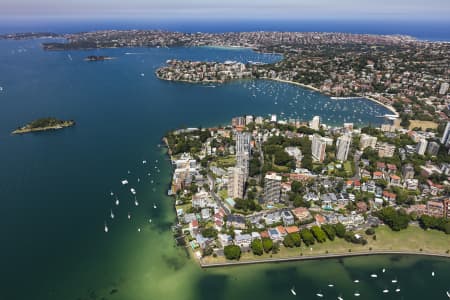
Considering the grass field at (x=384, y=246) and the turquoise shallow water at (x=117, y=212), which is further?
the grass field at (x=384, y=246)

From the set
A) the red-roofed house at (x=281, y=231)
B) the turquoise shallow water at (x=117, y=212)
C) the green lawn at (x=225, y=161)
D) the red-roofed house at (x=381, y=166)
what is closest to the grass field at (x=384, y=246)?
the turquoise shallow water at (x=117, y=212)

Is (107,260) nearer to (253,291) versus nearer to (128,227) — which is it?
(128,227)

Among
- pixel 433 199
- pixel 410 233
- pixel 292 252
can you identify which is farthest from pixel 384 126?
pixel 292 252

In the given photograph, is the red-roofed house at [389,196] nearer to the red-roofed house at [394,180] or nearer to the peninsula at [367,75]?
the red-roofed house at [394,180]

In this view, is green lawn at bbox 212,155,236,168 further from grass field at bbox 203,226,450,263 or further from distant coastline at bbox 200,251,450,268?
distant coastline at bbox 200,251,450,268

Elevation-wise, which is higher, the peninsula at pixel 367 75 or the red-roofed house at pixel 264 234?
the peninsula at pixel 367 75

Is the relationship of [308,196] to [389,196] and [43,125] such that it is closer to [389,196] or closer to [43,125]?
[389,196]

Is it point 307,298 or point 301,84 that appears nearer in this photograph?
point 307,298

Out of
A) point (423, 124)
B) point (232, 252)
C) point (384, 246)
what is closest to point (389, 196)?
point (384, 246)
